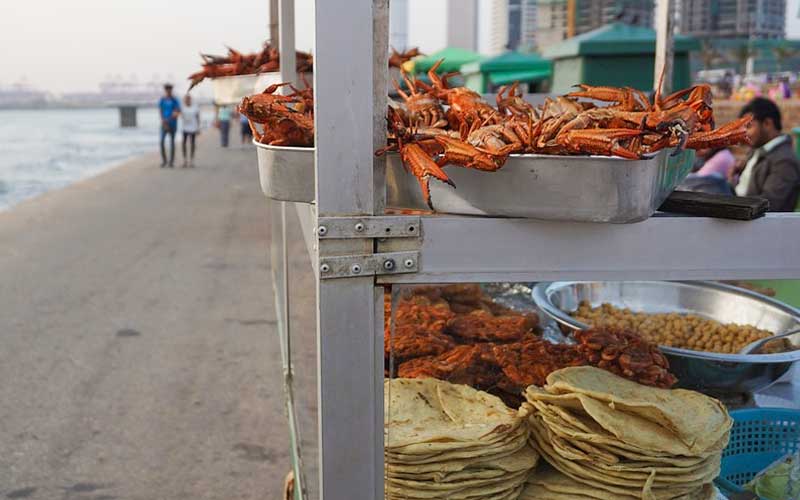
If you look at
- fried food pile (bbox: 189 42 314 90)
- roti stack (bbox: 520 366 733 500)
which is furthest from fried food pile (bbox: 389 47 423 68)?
roti stack (bbox: 520 366 733 500)

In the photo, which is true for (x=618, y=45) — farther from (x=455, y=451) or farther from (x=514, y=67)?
(x=455, y=451)

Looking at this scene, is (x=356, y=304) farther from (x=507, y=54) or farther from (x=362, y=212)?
(x=507, y=54)

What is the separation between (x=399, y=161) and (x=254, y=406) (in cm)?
341

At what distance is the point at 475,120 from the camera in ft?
5.12

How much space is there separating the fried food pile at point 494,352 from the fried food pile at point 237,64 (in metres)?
2.03

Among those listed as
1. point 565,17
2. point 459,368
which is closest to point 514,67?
point 565,17

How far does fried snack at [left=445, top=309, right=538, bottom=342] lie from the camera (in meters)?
2.26

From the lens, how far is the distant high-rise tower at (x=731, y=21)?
24906 mm

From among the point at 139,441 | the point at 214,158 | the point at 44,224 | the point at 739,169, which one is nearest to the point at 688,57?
the point at 739,169

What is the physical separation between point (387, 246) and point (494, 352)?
838 millimetres

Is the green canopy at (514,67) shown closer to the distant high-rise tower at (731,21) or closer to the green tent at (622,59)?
the green tent at (622,59)

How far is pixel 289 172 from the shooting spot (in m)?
1.48

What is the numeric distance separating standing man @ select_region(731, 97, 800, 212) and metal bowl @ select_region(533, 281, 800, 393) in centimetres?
220

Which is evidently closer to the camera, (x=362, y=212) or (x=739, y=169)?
(x=362, y=212)
